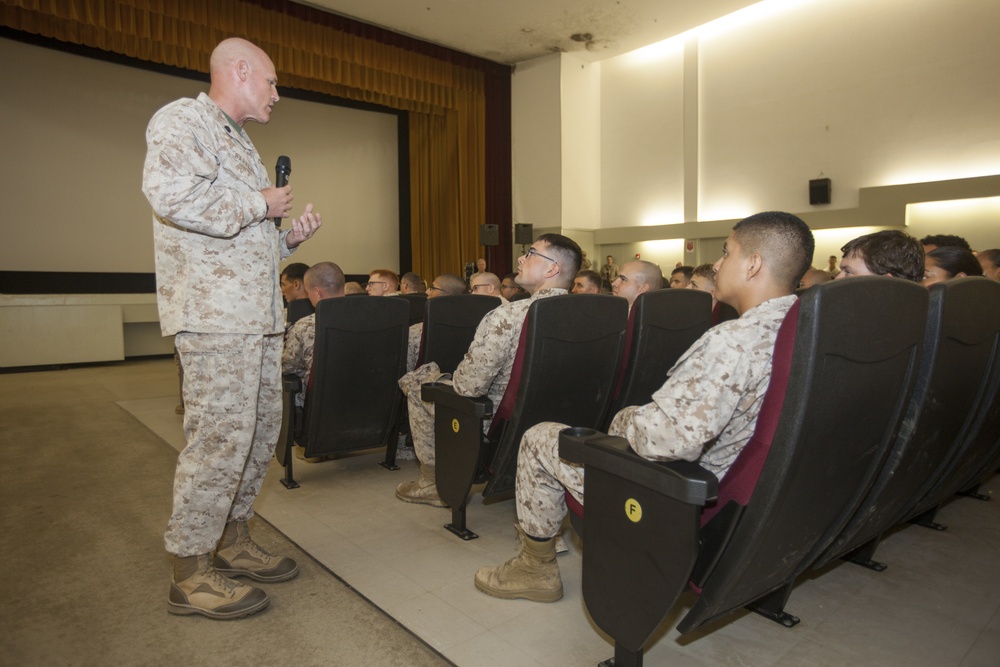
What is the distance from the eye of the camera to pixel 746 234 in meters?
1.39

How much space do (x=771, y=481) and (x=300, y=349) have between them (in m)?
2.07

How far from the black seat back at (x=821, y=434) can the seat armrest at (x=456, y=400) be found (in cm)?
87

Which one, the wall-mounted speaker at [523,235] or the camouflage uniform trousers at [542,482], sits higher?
the wall-mounted speaker at [523,235]

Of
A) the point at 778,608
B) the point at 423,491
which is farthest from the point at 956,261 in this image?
the point at 423,491

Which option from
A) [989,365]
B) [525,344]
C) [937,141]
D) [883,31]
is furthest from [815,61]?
[525,344]

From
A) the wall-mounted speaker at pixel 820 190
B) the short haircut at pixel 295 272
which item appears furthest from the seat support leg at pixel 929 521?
the wall-mounted speaker at pixel 820 190

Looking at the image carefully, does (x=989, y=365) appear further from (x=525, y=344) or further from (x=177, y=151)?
(x=177, y=151)

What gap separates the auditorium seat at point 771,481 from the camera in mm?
1102

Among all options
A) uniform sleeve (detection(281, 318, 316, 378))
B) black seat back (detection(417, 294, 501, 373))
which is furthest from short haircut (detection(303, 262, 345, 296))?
black seat back (detection(417, 294, 501, 373))

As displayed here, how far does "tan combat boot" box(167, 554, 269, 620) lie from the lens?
168cm

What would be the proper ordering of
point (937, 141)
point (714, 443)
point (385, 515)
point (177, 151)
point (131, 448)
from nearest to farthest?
1. point (714, 443)
2. point (177, 151)
3. point (385, 515)
4. point (131, 448)
5. point (937, 141)

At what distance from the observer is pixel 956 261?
262 cm

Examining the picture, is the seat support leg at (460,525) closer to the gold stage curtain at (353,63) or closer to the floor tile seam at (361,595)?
the floor tile seam at (361,595)

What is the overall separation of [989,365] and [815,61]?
7.23m
